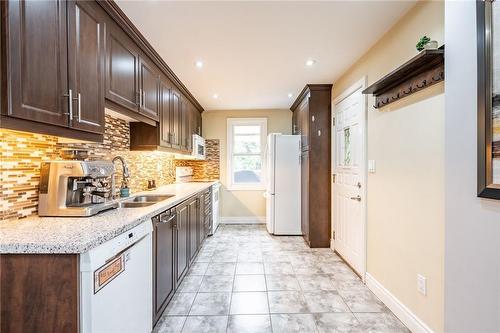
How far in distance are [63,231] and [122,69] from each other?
1.36 m

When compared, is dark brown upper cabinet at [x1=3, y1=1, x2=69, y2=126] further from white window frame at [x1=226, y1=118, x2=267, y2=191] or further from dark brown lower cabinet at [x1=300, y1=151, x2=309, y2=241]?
white window frame at [x1=226, y1=118, x2=267, y2=191]

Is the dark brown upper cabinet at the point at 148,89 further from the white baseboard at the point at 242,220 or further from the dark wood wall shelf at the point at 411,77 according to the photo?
the white baseboard at the point at 242,220

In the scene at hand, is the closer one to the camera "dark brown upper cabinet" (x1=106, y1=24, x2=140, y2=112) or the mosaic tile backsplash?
the mosaic tile backsplash

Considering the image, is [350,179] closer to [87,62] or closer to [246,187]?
[246,187]

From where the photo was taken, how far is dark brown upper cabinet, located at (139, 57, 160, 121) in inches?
92.4

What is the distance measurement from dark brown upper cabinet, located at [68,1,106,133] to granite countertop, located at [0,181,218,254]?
57 cm

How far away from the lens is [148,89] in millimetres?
2504

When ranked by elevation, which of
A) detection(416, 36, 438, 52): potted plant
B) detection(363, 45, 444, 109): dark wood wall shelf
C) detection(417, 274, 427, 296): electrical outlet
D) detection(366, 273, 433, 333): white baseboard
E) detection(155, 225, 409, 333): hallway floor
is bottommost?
detection(155, 225, 409, 333): hallway floor

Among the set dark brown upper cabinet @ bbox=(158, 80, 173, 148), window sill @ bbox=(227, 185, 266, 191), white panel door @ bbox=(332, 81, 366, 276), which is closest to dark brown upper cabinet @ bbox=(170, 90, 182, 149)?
dark brown upper cabinet @ bbox=(158, 80, 173, 148)

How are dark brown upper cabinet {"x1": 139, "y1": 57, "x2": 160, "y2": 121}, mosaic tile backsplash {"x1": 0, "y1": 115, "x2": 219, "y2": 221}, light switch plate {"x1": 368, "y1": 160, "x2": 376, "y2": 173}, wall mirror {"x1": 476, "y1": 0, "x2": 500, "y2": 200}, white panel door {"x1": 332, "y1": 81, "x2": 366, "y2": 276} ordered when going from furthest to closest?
white panel door {"x1": 332, "y1": 81, "x2": 366, "y2": 276} → light switch plate {"x1": 368, "y1": 160, "x2": 376, "y2": 173} → dark brown upper cabinet {"x1": 139, "y1": 57, "x2": 160, "y2": 121} → mosaic tile backsplash {"x1": 0, "y1": 115, "x2": 219, "y2": 221} → wall mirror {"x1": 476, "y1": 0, "x2": 500, "y2": 200}

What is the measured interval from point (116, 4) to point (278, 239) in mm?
3692

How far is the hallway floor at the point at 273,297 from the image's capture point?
1953mm

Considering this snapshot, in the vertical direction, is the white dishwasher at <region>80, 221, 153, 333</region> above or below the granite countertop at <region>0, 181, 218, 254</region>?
below

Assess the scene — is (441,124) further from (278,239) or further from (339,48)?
(278,239)
